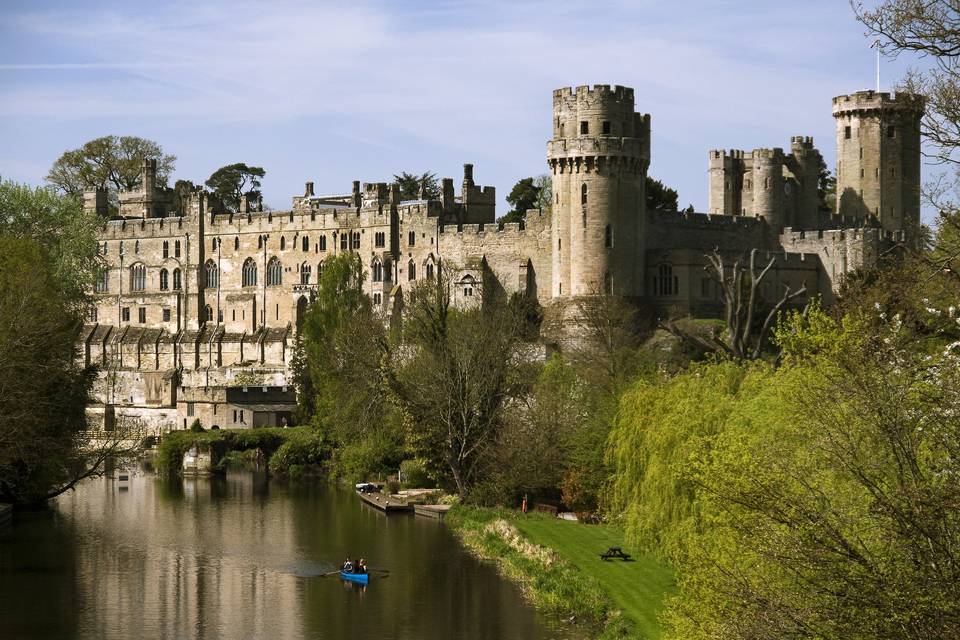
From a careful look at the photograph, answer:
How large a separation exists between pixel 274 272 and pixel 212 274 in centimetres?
446

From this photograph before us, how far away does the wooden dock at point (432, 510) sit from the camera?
147ft

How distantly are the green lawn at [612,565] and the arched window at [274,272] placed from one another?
4411 centimetres

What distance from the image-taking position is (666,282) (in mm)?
66250

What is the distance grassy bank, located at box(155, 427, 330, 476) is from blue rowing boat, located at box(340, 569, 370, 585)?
24813 mm

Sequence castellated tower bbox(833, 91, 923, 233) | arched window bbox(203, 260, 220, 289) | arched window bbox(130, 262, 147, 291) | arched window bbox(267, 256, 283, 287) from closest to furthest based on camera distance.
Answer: castellated tower bbox(833, 91, 923, 233) < arched window bbox(267, 256, 283, 287) < arched window bbox(203, 260, 220, 289) < arched window bbox(130, 262, 147, 291)

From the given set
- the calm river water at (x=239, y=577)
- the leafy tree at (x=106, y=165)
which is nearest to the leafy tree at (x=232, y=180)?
the leafy tree at (x=106, y=165)

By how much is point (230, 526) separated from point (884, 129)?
39632 millimetres

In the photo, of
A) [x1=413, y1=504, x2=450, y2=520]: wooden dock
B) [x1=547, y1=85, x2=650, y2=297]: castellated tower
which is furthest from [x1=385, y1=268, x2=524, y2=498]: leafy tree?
[x1=547, y1=85, x2=650, y2=297]: castellated tower

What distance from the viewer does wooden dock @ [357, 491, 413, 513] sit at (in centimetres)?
4656

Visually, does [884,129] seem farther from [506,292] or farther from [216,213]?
[216,213]

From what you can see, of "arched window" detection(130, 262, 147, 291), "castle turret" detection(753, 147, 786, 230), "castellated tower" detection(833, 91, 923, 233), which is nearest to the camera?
"castellated tower" detection(833, 91, 923, 233)

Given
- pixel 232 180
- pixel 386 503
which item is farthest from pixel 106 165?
pixel 386 503

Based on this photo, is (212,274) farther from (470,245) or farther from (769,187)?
(769,187)

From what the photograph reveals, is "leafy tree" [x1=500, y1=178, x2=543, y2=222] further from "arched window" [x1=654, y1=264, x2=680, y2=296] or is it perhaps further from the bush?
the bush
